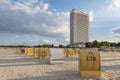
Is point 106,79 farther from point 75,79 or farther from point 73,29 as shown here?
point 73,29

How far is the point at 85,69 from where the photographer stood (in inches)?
447

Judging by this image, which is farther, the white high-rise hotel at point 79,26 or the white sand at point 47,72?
the white high-rise hotel at point 79,26

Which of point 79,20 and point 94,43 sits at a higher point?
point 79,20

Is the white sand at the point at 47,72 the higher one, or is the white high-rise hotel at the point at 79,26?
the white high-rise hotel at the point at 79,26

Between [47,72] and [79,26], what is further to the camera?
[79,26]

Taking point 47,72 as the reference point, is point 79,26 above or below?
above

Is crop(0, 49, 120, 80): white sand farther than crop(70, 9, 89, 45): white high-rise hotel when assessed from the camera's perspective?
No

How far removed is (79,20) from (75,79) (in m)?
164

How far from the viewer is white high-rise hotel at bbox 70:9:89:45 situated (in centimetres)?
16462

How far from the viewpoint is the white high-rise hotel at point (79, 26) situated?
16462 cm

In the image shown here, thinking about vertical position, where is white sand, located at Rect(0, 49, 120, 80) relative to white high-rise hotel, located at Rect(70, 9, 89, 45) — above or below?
below

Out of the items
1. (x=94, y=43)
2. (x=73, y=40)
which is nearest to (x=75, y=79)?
(x=94, y=43)

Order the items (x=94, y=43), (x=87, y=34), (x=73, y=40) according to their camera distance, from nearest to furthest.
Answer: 1. (x=94, y=43)
2. (x=73, y=40)
3. (x=87, y=34)

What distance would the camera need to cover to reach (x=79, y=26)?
169750 millimetres
